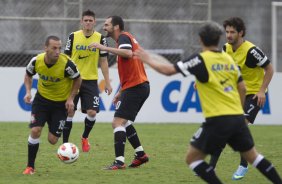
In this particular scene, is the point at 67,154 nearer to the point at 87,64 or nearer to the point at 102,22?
the point at 87,64

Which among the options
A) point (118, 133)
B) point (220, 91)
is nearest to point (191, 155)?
point (220, 91)

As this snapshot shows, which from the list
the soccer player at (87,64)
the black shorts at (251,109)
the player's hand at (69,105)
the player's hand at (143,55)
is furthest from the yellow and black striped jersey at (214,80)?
the soccer player at (87,64)

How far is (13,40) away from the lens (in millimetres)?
18531

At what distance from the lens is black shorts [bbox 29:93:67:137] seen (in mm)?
10461

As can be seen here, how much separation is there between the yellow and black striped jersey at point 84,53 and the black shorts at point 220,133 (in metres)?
5.36

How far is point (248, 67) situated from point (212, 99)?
263 cm

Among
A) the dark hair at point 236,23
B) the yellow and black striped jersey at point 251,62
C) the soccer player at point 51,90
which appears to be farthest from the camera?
the yellow and black striped jersey at point 251,62

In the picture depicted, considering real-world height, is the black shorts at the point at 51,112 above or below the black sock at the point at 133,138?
above

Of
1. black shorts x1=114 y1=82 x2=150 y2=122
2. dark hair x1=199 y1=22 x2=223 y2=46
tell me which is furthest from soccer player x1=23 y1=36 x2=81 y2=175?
dark hair x1=199 y1=22 x2=223 y2=46

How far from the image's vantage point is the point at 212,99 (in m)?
7.96

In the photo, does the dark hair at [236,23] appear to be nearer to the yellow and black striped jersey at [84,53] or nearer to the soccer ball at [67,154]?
the soccer ball at [67,154]

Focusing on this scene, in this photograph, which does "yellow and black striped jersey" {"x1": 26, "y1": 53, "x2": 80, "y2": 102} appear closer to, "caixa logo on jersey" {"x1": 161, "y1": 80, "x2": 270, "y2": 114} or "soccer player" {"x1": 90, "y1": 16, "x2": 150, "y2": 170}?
"soccer player" {"x1": 90, "y1": 16, "x2": 150, "y2": 170}

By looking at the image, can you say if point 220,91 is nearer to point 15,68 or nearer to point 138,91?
point 138,91

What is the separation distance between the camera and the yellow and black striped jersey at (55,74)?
1024cm
